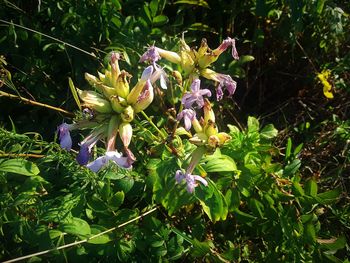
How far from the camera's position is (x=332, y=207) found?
8.86ft

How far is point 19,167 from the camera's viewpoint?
1914 mm

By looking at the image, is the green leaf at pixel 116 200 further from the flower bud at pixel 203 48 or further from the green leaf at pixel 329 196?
the green leaf at pixel 329 196

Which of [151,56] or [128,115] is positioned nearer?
[128,115]

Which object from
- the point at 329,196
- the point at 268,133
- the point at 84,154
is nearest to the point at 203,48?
the point at 84,154

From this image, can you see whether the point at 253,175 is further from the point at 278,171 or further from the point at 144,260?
the point at 144,260

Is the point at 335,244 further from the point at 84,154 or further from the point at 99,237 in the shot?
the point at 84,154

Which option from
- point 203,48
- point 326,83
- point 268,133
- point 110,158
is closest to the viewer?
point 110,158

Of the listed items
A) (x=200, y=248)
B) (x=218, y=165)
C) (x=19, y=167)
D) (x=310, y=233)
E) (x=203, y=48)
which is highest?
(x=203, y=48)

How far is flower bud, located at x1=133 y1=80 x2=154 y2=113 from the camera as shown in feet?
5.68

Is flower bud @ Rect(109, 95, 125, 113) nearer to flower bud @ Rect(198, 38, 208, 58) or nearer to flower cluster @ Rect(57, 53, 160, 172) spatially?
flower cluster @ Rect(57, 53, 160, 172)

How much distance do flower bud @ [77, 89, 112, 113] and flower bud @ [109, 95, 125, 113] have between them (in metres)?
0.02

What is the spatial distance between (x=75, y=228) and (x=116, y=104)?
1.77 ft

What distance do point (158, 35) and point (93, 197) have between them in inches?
43.3

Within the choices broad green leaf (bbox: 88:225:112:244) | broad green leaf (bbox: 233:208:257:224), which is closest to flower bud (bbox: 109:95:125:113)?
broad green leaf (bbox: 88:225:112:244)
